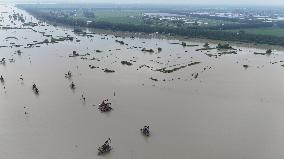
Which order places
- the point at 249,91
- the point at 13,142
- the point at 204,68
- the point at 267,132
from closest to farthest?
the point at 13,142 < the point at 267,132 < the point at 249,91 < the point at 204,68

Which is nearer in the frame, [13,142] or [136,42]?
[13,142]

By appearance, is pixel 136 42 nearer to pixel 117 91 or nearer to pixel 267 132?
pixel 117 91

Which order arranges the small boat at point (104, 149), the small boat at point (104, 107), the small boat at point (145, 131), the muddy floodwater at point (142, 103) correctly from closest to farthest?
the small boat at point (104, 149) < the muddy floodwater at point (142, 103) < the small boat at point (145, 131) < the small boat at point (104, 107)

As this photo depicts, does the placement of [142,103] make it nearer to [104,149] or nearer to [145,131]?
[145,131]

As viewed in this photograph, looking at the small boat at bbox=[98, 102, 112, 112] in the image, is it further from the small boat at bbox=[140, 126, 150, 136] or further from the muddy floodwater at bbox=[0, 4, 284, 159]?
the small boat at bbox=[140, 126, 150, 136]

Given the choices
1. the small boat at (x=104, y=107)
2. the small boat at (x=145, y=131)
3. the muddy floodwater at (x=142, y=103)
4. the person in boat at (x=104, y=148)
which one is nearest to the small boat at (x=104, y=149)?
the person in boat at (x=104, y=148)

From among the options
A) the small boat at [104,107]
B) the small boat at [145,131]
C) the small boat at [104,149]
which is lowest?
the small boat at [104,149]

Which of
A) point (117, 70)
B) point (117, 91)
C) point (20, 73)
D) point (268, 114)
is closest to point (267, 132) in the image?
point (268, 114)

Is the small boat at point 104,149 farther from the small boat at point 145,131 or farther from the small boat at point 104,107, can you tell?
the small boat at point 104,107

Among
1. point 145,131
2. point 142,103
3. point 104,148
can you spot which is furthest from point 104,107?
point 104,148

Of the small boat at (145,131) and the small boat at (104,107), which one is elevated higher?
the small boat at (104,107)
